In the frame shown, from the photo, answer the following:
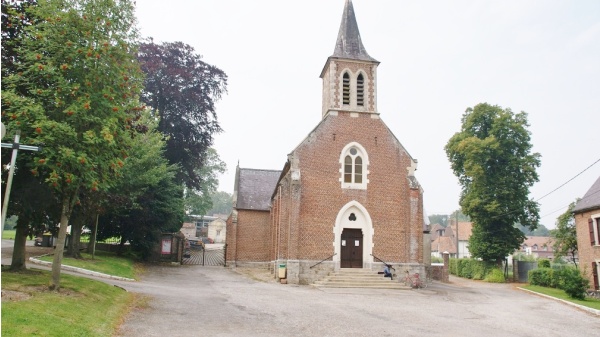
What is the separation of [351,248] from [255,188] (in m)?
16.2

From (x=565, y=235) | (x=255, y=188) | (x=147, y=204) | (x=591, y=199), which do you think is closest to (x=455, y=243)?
(x=565, y=235)

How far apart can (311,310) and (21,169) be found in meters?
9.76

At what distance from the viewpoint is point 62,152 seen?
460 inches

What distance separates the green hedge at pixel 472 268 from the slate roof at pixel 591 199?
35.0ft

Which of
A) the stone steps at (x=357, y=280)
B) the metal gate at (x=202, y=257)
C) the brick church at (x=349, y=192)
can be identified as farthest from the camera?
the metal gate at (x=202, y=257)

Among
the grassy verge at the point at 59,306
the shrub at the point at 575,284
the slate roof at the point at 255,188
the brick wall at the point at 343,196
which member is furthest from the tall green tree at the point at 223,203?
the grassy verge at the point at 59,306

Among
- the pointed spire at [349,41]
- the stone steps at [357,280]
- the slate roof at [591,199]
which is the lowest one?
the stone steps at [357,280]

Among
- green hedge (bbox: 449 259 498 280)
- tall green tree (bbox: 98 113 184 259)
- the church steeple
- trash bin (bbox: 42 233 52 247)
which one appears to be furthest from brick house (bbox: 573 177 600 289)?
trash bin (bbox: 42 233 52 247)

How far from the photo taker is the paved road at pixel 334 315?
11.2m

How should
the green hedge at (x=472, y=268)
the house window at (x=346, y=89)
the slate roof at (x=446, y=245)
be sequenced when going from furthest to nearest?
the slate roof at (x=446, y=245), the green hedge at (x=472, y=268), the house window at (x=346, y=89)

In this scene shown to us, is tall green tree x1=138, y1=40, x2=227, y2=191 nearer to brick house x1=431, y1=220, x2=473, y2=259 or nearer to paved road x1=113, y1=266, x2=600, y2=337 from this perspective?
paved road x1=113, y1=266, x2=600, y2=337

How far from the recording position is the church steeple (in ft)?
92.0

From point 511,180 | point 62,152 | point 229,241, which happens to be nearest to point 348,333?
point 62,152

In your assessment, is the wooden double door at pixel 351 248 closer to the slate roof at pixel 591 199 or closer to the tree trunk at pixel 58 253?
the slate roof at pixel 591 199
